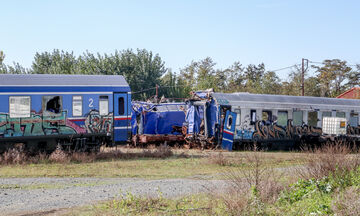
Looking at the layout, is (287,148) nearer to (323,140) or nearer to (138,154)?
(323,140)

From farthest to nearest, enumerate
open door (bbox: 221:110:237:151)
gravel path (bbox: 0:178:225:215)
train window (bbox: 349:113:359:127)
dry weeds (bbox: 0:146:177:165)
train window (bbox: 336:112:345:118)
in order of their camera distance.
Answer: train window (bbox: 349:113:359:127), train window (bbox: 336:112:345:118), open door (bbox: 221:110:237:151), dry weeds (bbox: 0:146:177:165), gravel path (bbox: 0:178:225:215)

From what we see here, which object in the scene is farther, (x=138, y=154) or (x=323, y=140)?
(x=323, y=140)

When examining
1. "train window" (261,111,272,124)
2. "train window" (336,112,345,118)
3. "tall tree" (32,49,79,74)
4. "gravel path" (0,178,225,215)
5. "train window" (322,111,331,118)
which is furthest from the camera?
"tall tree" (32,49,79,74)

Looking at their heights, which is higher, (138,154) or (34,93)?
(34,93)

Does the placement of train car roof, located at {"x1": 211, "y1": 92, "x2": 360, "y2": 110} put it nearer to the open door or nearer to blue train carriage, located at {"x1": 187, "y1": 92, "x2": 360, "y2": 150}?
blue train carriage, located at {"x1": 187, "y1": 92, "x2": 360, "y2": 150}

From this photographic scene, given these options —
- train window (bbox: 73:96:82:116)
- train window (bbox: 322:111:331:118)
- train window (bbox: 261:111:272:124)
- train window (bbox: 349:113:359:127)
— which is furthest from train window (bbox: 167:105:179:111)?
train window (bbox: 349:113:359:127)

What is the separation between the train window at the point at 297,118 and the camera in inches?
1080

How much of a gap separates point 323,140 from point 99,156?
13931 millimetres

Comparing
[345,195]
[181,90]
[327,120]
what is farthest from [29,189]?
[181,90]

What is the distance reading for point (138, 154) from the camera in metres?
20.6

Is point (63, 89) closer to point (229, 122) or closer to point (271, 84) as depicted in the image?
point (229, 122)

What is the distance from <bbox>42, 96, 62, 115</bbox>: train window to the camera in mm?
19438

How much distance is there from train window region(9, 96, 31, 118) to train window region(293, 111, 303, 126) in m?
15.3

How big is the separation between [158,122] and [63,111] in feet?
26.3
